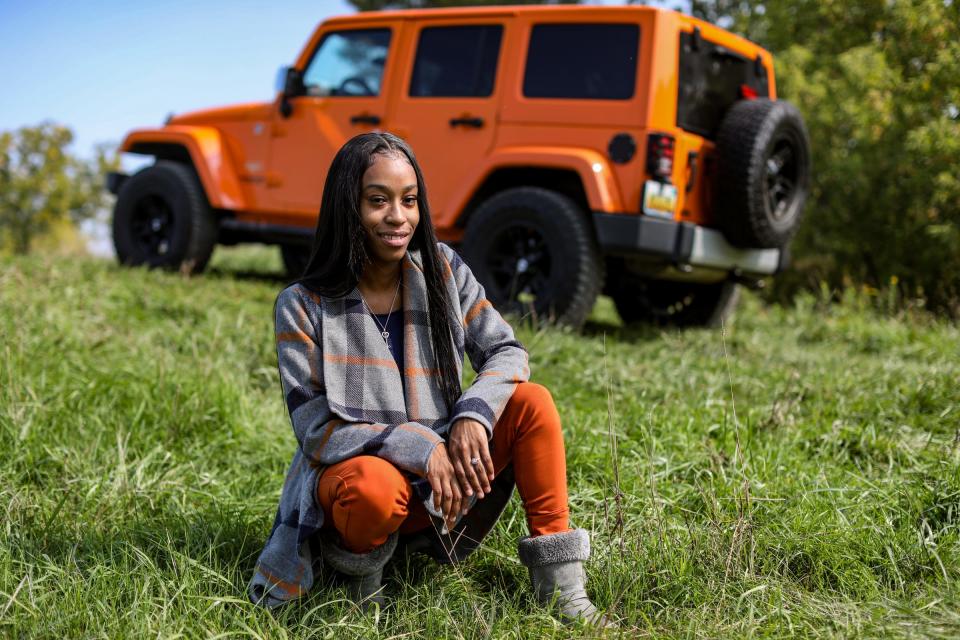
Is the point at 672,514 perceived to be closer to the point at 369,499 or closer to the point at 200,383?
the point at 369,499

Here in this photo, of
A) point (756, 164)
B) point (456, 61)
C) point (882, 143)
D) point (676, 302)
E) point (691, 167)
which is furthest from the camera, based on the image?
point (882, 143)

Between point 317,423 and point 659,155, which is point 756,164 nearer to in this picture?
point 659,155

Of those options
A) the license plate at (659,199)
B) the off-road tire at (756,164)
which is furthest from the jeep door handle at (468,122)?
the off-road tire at (756,164)

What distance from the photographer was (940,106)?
854cm

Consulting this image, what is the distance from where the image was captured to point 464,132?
6.02 m

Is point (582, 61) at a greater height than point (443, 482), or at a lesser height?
greater

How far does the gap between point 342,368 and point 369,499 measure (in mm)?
341

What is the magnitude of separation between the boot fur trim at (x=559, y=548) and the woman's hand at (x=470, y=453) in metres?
0.20

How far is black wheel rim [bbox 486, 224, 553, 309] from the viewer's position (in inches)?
224

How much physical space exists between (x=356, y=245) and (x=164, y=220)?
5520 millimetres

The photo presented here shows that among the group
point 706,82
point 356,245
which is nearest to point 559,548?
point 356,245

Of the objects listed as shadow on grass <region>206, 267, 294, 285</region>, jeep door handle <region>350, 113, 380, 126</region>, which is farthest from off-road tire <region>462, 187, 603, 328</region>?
shadow on grass <region>206, 267, 294, 285</region>

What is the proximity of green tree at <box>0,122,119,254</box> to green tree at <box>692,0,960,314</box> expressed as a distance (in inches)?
1372

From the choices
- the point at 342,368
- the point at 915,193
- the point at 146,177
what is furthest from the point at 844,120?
the point at 342,368
